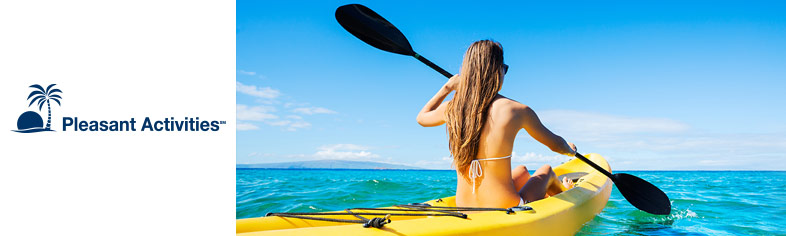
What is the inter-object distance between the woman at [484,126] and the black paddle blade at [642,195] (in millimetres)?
2011

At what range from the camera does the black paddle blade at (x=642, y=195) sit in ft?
14.0

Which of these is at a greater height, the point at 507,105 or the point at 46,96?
the point at 46,96

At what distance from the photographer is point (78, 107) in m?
2.56

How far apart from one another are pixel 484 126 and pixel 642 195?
2.71 metres

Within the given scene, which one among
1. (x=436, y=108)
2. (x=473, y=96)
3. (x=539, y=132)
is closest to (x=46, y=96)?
(x=436, y=108)

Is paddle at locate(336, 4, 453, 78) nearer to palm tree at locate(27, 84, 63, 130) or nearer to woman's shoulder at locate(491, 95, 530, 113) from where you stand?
woman's shoulder at locate(491, 95, 530, 113)

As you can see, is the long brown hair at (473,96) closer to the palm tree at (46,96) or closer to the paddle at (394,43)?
the paddle at (394,43)

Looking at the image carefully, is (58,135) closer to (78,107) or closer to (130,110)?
(78,107)

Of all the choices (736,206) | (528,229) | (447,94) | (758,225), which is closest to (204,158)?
(447,94)

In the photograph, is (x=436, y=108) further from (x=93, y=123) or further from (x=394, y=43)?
(x=93, y=123)

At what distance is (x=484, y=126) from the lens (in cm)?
259

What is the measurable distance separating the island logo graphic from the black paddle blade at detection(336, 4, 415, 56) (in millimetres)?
2359

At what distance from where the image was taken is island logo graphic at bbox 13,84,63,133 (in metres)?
2.36

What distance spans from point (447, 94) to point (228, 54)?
4.87ft
